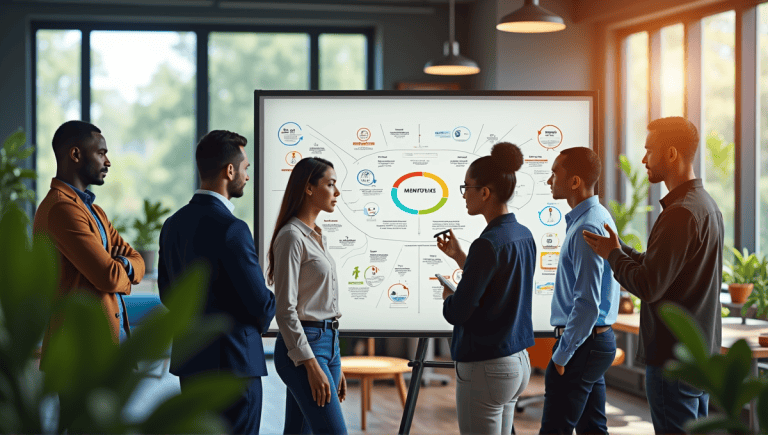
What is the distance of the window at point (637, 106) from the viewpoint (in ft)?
18.4

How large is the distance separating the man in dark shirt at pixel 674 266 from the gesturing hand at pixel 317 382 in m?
0.95

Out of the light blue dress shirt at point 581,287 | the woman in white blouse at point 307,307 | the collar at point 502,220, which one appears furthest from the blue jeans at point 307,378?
the light blue dress shirt at point 581,287

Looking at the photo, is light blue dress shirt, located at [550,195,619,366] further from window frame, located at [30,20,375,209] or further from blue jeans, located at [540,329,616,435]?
window frame, located at [30,20,375,209]

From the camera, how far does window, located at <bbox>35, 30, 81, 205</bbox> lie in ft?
21.8

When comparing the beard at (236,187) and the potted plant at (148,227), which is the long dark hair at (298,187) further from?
the potted plant at (148,227)

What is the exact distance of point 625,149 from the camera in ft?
19.2

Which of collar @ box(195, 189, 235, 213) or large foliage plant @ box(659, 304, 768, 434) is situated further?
collar @ box(195, 189, 235, 213)

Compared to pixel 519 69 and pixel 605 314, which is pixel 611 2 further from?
pixel 605 314

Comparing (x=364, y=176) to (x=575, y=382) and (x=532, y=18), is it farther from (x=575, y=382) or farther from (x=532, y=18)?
(x=532, y=18)

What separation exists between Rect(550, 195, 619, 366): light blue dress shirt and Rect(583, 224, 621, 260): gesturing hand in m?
0.03

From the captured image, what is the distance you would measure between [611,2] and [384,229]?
3.75 m

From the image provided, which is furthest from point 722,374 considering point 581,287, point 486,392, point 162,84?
point 162,84

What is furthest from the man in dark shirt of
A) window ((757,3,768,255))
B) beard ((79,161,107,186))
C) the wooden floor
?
window ((757,3,768,255))

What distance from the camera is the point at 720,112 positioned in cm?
482
